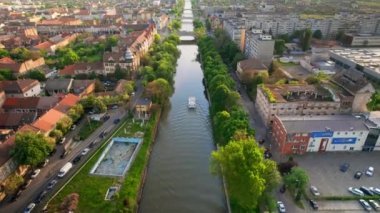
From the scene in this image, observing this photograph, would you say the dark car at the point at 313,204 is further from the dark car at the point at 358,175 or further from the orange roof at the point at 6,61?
the orange roof at the point at 6,61

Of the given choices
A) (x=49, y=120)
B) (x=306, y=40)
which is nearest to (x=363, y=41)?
(x=306, y=40)

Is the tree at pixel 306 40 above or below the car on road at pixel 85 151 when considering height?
above

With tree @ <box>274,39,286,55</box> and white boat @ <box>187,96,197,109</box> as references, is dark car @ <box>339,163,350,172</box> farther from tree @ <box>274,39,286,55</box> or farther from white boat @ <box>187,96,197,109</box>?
tree @ <box>274,39,286,55</box>

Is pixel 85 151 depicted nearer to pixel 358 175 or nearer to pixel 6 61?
pixel 358 175

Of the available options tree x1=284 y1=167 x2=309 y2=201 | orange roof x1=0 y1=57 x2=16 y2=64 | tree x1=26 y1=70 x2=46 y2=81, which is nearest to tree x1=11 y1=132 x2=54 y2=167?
tree x1=284 y1=167 x2=309 y2=201

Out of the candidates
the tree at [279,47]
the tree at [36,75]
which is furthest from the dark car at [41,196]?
the tree at [279,47]
